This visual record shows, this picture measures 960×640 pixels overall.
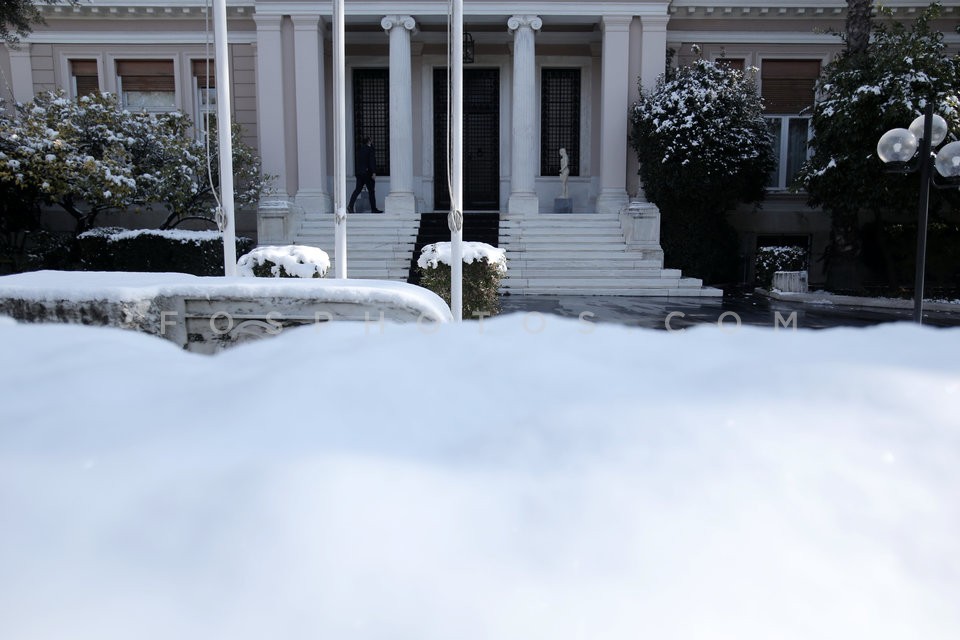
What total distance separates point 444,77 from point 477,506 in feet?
64.3

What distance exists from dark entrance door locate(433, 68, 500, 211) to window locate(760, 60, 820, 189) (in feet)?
24.4

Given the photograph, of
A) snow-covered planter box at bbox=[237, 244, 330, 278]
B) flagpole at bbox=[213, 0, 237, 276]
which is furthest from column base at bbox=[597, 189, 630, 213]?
flagpole at bbox=[213, 0, 237, 276]

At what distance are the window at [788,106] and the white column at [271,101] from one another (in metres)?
12.8

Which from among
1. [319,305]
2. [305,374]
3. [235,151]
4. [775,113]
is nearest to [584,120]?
[775,113]

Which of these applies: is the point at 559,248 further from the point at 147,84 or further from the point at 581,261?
the point at 147,84

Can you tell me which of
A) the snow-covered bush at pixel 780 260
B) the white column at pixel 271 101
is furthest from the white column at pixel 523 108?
the white column at pixel 271 101

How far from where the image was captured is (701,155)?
51.2ft

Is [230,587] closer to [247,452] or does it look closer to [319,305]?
[247,452]

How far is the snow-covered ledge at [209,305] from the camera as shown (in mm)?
3916

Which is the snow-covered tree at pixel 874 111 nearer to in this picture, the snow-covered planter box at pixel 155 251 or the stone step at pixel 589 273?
the stone step at pixel 589 273

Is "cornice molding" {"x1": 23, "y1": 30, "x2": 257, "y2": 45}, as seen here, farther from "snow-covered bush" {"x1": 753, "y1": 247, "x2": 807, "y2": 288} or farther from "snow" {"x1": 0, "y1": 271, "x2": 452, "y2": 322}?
"snow" {"x1": 0, "y1": 271, "x2": 452, "y2": 322}

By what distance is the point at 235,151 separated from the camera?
52.2ft

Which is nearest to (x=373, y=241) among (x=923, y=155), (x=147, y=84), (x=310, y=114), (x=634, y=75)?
(x=310, y=114)

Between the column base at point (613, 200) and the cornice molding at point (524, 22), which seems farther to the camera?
the column base at point (613, 200)
